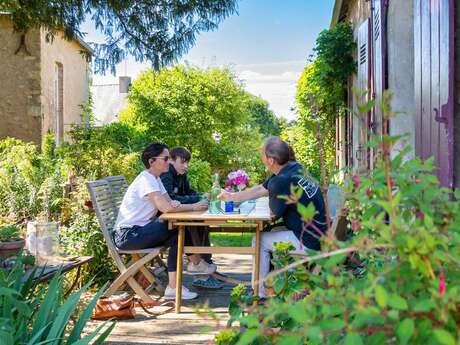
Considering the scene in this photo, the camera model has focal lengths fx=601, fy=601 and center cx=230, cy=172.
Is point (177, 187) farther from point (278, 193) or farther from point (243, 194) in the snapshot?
point (278, 193)

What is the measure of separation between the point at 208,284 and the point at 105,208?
116 cm

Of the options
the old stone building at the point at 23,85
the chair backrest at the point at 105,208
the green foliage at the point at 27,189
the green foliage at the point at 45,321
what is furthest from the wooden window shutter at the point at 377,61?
the old stone building at the point at 23,85

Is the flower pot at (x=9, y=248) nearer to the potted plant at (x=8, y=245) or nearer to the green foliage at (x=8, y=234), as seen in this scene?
the potted plant at (x=8, y=245)

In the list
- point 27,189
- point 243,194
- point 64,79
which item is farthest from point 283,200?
point 64,79

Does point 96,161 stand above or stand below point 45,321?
above

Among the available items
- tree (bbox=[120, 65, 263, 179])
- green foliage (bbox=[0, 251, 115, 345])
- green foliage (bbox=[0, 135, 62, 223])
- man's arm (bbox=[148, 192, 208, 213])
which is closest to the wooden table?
man's arm (bbox=[148, 192, 208, 213])

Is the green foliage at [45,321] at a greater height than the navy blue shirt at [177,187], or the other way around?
the navy blue shirt at [177,187]

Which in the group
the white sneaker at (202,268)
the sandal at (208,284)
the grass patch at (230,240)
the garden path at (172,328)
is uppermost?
the white sneaker at (202,268)

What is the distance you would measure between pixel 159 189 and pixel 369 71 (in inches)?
85.5

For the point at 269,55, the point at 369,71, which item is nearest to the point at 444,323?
the point at 369,71

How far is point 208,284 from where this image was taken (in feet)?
17.9

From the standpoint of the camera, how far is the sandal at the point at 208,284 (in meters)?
5.42

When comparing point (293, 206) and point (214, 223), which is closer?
point (293, 206)

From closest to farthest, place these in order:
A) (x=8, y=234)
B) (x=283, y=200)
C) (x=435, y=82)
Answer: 1. (x=435, y=82)
2. (x=8, y=234)
3. (x=283, y=200)
